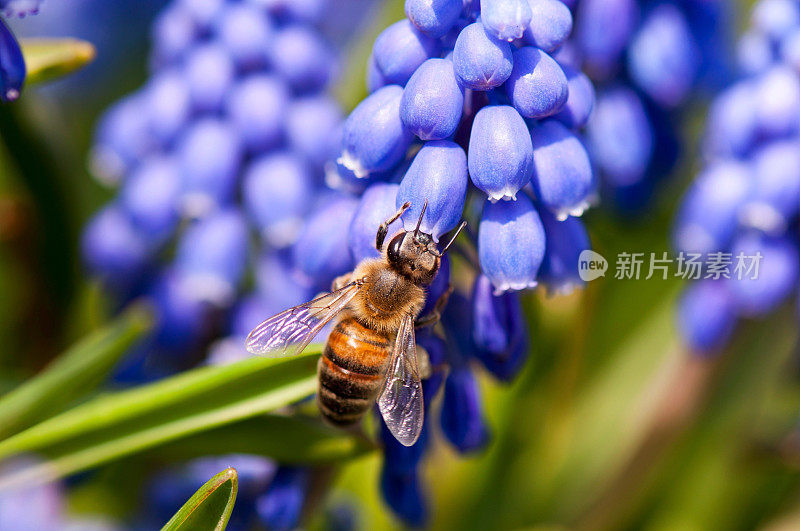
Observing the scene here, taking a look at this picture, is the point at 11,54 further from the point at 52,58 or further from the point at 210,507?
the point at 210,507

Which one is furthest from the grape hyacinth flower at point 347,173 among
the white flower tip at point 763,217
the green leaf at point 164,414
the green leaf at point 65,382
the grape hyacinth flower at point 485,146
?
the white flower tip at point 763,217

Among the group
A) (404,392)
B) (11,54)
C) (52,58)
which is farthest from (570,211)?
(52,58)

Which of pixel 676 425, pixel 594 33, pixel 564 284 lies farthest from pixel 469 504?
pixel 594 33

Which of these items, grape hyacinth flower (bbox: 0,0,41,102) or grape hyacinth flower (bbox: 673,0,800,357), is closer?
grape hyacinth flower (bbox: 0,0,41,102)

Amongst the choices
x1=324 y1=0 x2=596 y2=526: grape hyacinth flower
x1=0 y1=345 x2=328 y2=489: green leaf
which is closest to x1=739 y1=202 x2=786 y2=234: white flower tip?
x1=324 y1=0 x2=596 y2=526: grape hyacinth flower

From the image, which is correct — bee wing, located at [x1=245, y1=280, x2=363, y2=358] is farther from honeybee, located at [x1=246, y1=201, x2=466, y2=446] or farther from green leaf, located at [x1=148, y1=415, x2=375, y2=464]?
green leaf, located at [x1=148, y1=415, x2=375, y2=464]

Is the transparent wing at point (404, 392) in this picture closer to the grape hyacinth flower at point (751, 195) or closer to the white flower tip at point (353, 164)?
the white flower tip at point (353, 164)

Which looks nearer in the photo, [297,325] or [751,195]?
[297,325]
